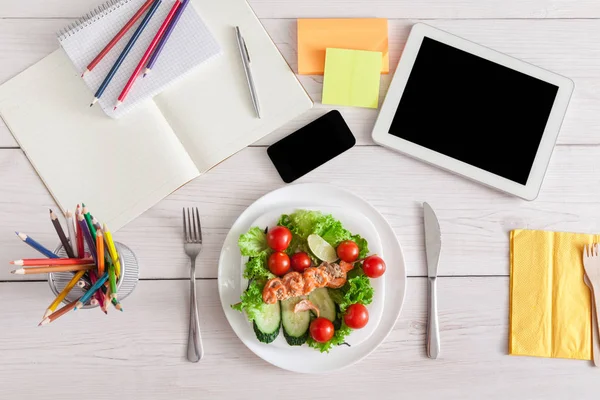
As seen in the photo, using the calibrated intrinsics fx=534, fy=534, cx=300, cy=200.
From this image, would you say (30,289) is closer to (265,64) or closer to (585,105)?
(265,64)

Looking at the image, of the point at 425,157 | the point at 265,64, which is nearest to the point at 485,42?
the point at 425,157

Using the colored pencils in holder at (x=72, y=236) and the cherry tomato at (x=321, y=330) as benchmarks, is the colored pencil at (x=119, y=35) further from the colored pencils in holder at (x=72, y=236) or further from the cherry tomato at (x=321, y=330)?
the cherry tomato at (x=321, y=330)

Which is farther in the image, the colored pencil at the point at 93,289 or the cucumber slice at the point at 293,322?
the cucumber slice at the point at 293,322

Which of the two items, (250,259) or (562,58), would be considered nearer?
(250,259)

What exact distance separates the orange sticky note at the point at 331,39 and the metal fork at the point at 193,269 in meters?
0.35

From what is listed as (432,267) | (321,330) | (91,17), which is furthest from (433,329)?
(91,17)

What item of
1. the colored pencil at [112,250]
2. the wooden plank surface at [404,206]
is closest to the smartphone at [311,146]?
the wooden plank surface at [404,206]

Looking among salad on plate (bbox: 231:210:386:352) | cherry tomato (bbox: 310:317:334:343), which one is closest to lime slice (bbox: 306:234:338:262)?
salad on plate (bbox: 231:210:386:352)

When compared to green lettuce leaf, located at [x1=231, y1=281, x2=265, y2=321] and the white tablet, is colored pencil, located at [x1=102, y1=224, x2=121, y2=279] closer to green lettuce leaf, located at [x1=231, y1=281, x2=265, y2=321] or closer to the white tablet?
green lettuce leaf, located at [x1=231, y1=281, x2=265, y2=321]

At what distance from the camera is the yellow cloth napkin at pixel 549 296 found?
968 millimetres

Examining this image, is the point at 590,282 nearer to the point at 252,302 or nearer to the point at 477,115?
the point at 477,115

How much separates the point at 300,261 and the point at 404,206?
23cm

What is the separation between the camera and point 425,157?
0.98 meters

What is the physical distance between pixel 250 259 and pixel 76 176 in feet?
1.15
